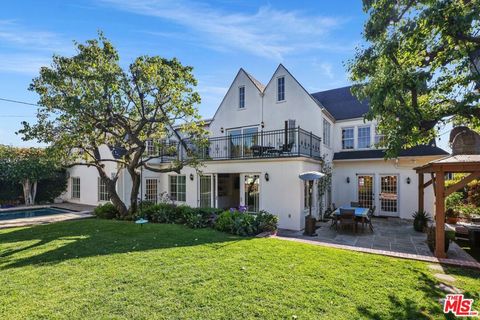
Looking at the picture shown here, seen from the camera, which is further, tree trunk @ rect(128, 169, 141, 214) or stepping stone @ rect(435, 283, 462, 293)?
tree trunk @ rect(128, 169, 141, 214)

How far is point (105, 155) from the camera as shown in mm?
19734

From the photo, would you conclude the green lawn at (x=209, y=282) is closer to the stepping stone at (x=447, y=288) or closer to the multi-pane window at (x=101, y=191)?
the stepping stone at (x=447, y=288)

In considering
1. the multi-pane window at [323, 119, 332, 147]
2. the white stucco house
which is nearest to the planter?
the white stucco house

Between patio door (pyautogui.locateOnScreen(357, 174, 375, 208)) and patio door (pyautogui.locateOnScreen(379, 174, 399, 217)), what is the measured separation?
518 mm

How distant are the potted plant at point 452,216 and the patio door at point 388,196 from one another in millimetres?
2563

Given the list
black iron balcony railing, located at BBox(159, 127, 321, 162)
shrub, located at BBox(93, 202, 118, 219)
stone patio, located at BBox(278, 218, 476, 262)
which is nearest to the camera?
stone patio, located at BBox(278, 218, 476, 262)

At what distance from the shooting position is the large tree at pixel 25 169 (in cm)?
1983

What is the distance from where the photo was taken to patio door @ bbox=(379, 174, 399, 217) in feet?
49.7

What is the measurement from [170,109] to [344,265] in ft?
33.2

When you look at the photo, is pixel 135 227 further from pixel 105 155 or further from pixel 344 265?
pixel 105 155

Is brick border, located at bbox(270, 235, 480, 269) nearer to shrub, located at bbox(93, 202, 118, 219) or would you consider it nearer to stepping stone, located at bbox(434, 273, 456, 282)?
stepping stone, located at bbox(434, 273, 456, 282)

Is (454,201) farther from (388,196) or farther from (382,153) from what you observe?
(382,153)

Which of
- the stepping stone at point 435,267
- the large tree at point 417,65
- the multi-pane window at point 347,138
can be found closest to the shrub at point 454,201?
the multi-pane window at point 347,138

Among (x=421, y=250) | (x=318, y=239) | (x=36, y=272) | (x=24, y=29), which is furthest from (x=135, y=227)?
(x=421, y=250)
